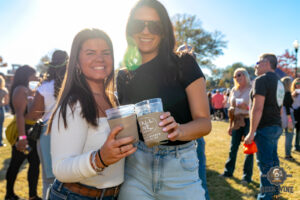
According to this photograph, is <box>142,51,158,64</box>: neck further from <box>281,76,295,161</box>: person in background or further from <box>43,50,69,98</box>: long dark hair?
<box>281,76,295,161</box>: person in background

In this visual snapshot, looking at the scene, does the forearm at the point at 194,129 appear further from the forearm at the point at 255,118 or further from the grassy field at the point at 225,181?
the grassy field at the point at 225,181

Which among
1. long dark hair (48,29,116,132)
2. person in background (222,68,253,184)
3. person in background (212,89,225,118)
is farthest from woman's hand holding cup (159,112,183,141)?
person in background (212,89,225,118)

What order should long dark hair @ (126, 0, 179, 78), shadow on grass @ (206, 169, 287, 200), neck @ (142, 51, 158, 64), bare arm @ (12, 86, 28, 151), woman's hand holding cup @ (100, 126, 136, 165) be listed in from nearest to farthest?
woman's hand holding cup @ (100, 126, 136, 165) < long dark hair @ (126, 0, 179, 78) < neck @ (142, 51, 158, 64) < bare arm @ (12, 86, 28, 151) < shadow on grass @ (206, 169, 287, 200)

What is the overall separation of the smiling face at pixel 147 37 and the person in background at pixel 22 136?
2589 millimetres

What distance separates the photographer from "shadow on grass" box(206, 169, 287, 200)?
4477 mm

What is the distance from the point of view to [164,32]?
6.61 feet

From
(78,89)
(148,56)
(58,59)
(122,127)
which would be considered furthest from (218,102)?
(122,127)

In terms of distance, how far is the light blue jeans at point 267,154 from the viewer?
3.72 m

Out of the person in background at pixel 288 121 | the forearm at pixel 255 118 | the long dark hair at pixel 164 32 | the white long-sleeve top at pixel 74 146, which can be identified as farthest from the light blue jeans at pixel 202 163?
the person in background at pixel 288 121

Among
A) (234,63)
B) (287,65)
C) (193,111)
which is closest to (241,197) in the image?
(193,111)

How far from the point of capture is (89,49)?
70.4 inches

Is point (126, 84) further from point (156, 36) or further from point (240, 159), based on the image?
point (240, 159)

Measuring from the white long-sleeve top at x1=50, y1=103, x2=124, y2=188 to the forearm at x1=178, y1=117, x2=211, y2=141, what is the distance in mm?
537

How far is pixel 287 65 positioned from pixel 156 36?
41.5 metres
